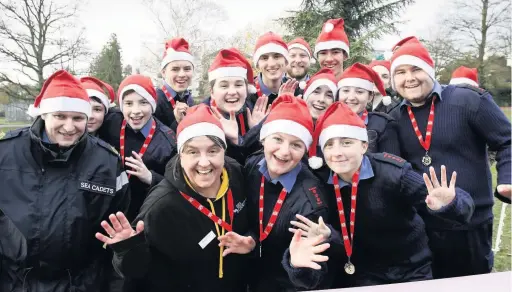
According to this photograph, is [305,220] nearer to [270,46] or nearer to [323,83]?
[323,83]

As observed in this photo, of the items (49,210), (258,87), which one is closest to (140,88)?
(258,87)

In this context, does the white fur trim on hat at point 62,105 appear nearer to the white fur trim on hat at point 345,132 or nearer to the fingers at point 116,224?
the fingers at point 116,224

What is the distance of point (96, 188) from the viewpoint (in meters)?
3.35

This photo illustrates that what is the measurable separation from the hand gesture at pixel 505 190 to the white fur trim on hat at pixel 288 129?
1.68 metres

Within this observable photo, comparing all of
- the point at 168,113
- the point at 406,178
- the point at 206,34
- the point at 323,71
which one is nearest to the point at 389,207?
the point at 406,178

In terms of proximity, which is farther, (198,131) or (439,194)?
(198,131)

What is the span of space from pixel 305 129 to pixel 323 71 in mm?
1621

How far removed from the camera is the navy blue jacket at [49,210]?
316 cm

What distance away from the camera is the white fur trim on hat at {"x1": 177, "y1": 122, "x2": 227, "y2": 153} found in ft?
11.3

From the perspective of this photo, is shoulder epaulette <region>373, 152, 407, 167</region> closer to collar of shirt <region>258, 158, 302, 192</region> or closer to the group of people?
the group of people

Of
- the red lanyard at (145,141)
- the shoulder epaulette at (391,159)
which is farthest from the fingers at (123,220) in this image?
the shoulder epaulette at (391,159)

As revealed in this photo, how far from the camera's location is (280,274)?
11.4 ft

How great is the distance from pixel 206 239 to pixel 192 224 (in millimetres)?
158

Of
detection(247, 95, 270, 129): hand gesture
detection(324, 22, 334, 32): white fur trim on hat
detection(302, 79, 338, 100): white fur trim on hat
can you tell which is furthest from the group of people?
detection(324, 22, 334, 32): white fur trim on hat
